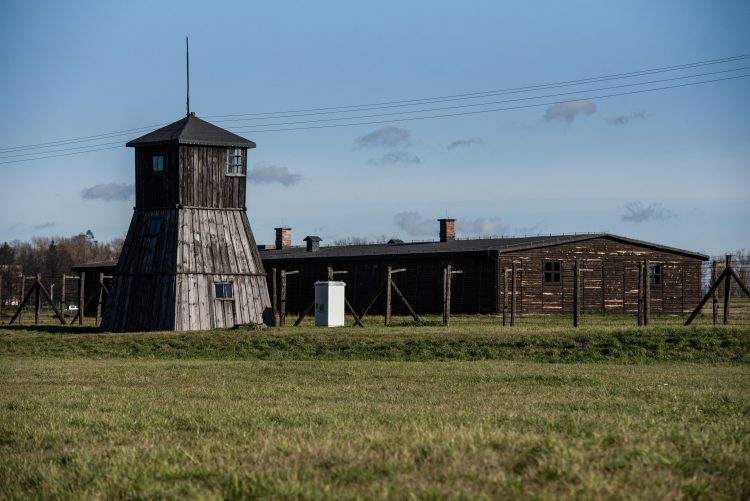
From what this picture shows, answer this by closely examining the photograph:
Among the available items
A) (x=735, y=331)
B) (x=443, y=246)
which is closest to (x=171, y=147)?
(x=443, y=246)

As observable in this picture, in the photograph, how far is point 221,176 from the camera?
3128 cm

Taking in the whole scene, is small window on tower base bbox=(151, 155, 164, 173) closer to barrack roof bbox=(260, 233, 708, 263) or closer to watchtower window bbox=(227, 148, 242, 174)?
watchtower window bbox=(227, 148, 242, 174)

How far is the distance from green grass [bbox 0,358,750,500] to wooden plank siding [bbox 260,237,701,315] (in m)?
23.8

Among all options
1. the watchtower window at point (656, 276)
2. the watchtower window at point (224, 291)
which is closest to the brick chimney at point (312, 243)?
the watchtower window at point (224, 291)

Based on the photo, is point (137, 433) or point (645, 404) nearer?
point (137, 433)

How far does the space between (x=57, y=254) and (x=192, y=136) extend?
110 metres

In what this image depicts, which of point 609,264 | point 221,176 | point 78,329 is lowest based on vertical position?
point 78,329

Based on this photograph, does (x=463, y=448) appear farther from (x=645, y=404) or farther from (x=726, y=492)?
(x=645, y=404)

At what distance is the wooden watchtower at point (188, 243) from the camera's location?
29469mm

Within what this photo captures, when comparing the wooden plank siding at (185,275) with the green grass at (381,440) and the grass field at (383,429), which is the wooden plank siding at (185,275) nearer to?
the grass field at (383,429)

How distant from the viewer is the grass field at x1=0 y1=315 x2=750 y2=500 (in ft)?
19.0

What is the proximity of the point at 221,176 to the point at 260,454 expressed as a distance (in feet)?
84.1

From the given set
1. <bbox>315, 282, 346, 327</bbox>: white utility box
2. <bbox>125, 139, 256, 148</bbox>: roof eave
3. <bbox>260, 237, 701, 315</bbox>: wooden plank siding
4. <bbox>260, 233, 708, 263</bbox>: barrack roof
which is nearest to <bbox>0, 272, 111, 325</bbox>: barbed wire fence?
<bbox>125, 139, 256, 148</bbox>: roof eave

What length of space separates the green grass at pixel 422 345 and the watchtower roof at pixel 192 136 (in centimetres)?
874
